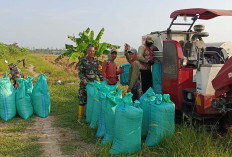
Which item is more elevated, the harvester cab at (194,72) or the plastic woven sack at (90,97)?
the harvester cab at (194,72)

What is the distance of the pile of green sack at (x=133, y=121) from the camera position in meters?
3.14

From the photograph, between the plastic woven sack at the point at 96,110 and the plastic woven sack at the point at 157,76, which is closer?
the plastic woven sack at the point at 96,110

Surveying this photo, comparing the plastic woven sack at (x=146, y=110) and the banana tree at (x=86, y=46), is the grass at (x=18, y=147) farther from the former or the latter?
the banana tree at (x=86, y=46)

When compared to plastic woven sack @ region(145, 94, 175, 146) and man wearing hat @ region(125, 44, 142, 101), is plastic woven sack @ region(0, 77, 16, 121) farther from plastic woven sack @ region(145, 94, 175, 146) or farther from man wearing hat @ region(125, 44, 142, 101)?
plastic woven sack @ region(145, 94, 175, 146)

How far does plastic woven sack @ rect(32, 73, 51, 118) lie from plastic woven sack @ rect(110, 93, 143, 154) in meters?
2.70

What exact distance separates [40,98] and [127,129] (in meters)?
2.87

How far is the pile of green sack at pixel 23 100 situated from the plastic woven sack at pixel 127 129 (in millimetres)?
2713

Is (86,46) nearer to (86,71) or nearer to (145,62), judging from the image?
(86,71)

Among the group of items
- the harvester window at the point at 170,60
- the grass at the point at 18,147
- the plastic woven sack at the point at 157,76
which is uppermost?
the harvester window at the point at 170,60

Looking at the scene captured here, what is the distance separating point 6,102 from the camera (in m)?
5.04

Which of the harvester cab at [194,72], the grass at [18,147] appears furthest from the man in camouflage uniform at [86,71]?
the grass at [18,147]

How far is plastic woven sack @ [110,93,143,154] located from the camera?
10.2ft

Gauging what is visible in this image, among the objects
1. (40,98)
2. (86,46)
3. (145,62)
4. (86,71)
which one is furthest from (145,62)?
(86,46)

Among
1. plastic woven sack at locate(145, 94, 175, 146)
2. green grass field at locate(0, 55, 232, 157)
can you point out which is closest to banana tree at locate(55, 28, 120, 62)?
green grass field at locate(0, 55, 232, 157)
